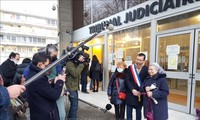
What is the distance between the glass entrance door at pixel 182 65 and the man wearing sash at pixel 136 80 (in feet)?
6.15

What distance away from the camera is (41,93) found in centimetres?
176

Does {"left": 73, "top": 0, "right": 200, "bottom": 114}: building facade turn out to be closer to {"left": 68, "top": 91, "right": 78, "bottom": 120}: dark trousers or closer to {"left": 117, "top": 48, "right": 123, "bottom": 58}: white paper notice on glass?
{"left": 117, "top": 48, "right": 123, "bottom": 58}: white paper notice on glass

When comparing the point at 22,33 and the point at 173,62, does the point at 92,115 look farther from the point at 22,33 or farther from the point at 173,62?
the point at 22,33

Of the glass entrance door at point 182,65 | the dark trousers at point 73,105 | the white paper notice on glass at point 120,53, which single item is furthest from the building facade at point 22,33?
the dark trousers at point 73,105

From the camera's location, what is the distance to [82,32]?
9.08 metres

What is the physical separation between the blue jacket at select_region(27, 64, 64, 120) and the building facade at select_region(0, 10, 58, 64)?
29748 millimetres

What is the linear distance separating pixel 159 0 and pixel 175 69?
6.85ft

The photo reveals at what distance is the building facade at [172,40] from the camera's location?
4027mm

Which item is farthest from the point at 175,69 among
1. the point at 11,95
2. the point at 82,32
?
the point at 82,32

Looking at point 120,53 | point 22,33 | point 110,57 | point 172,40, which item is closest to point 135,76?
point 172,40

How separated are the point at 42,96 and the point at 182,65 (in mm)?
3799

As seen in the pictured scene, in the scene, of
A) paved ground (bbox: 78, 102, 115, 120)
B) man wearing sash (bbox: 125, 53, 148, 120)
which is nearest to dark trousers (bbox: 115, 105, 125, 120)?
paved ground (bbox: 78, 102, 115, 120)

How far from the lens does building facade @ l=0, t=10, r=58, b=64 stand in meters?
30.0

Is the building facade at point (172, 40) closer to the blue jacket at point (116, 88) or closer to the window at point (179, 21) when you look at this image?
the window at point (179, 21)
